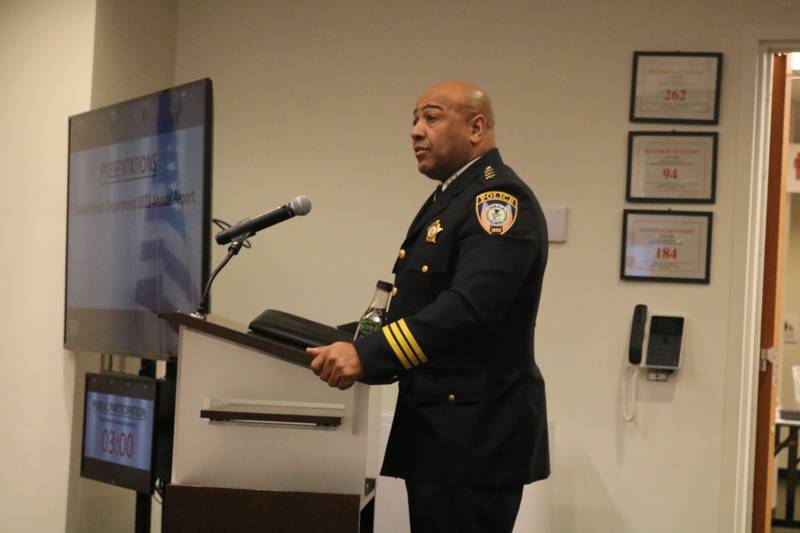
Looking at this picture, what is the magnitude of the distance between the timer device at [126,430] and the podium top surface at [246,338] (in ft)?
2.10

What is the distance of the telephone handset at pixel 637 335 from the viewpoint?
11.8 ft

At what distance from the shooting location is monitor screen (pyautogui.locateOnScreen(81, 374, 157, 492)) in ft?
8.42

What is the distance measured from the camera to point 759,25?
3637 millimetres

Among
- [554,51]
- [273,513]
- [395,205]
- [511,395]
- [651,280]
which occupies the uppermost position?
[554,51]

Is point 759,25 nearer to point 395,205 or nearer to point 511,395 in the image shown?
point 395,205

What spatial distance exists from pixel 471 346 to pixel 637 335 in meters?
1.82

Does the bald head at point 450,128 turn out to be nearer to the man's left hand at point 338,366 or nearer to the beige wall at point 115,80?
the man's left hand at point 338,366

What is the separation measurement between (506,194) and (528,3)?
206cm

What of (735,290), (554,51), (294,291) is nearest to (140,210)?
(294,291)

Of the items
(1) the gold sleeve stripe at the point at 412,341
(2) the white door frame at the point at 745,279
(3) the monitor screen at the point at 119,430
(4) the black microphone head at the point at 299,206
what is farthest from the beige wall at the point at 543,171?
(1) the gold sleeve stripe at the point at 412,341

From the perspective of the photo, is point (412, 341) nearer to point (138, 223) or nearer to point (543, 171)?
point (138, 223)

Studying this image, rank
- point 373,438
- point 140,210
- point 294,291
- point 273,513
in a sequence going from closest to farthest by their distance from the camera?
1. point 273,513
2. point 373,438
3. point 140,210
4. point 294,291

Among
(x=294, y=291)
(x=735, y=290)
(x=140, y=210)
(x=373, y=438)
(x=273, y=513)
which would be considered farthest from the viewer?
(x=294, y=291)

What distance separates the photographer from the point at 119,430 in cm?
268
